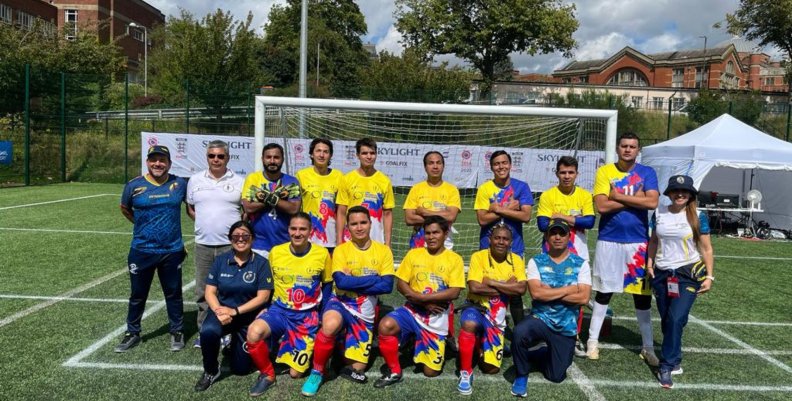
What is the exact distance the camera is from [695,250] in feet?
13.1

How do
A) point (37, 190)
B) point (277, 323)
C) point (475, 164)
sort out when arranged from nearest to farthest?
point (277, 323) → point (475, 164) → point (37, 190)

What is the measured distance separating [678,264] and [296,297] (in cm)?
282

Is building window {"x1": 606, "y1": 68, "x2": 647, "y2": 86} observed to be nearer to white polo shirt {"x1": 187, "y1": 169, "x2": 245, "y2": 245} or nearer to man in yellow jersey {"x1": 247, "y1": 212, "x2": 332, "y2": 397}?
white polo shirt {"x1": 187, "y1": 169, "x2": 245, "y2": 245}

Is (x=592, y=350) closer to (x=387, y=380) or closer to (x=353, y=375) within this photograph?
(x=387, y=380)

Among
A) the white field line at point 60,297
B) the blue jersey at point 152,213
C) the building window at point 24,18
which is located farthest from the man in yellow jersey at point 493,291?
the building window at point 24,18

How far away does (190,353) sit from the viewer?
427 cm

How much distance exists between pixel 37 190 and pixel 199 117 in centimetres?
528

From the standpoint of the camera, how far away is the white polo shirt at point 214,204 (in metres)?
4.27

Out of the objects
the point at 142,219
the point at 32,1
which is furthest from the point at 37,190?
the point at 32,1

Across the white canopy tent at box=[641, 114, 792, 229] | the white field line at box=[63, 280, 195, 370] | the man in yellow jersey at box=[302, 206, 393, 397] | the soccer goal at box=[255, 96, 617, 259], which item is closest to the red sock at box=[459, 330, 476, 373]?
the man in yellow jersey at box=[302, 206, 393, 397]

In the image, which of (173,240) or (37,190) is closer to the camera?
(173,240)

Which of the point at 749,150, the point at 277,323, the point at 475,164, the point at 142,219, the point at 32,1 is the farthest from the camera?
the point at 32,1

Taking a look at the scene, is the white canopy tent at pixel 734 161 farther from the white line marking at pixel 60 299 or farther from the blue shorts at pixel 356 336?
the white line marking at pixel 60 299

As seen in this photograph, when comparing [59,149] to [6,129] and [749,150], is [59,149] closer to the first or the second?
[6,129]
